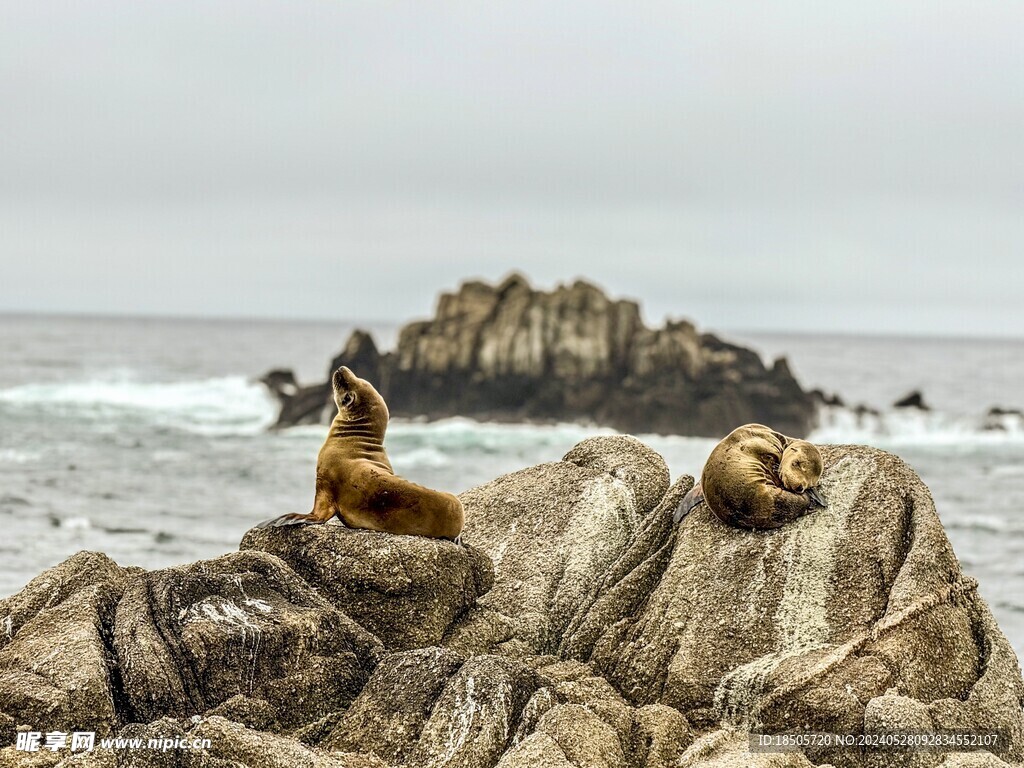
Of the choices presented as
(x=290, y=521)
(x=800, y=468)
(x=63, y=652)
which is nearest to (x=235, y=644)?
(x=63, y=652)

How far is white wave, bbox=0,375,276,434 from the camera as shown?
45.1 metres

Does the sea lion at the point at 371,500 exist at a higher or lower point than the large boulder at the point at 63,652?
higher

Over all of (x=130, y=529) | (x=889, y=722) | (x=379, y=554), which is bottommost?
(x=130, y=529)

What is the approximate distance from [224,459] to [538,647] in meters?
26.1

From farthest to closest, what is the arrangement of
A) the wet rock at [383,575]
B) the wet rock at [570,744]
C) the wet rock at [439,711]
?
the wet rock at [383,575] → the wet rock at [439,711] → the wet rock at [570,744]

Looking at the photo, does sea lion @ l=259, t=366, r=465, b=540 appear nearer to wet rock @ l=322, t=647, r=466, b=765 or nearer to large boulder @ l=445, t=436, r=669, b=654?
large boulder @ l=445, t=436, r=669, b=654

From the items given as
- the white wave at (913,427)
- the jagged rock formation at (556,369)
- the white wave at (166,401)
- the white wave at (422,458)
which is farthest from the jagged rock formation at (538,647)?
the white wave at (913,427)

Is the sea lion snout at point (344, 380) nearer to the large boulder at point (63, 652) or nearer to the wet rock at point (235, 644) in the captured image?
the wet rock at point (235, 644)

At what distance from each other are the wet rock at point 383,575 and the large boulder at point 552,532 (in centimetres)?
31

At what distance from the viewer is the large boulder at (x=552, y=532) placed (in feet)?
29.5

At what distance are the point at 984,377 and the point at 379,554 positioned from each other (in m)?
98.1

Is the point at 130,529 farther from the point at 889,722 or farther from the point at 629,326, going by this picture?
the point at 629,326

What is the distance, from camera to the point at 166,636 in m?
7.55

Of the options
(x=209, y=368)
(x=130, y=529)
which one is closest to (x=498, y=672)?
(x=130, y=529)
